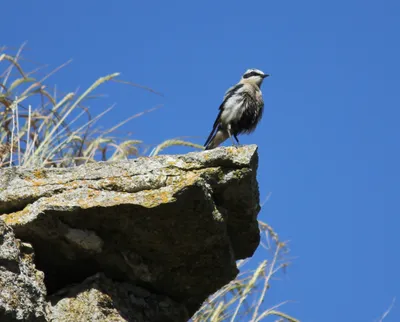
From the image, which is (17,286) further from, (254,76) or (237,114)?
Result: (254,76)

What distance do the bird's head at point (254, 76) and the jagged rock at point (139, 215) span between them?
6.13m

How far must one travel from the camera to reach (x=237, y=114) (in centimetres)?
895

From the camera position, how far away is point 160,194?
3773mm

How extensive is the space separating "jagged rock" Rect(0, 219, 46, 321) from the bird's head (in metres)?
6.73

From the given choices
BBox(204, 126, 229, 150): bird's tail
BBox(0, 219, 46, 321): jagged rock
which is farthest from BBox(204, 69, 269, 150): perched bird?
BBox(0, 219, 46, 321): jagged rock

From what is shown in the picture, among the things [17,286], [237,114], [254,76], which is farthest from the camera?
[254,76]

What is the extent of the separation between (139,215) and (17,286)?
67 centimetres

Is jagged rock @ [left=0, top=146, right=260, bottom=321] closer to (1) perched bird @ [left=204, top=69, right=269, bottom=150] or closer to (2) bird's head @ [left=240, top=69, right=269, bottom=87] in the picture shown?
(1) perched bird @ [left=204, top=69, right=269, bottom=150]

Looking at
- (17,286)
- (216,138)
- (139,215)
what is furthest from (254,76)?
(17,286)

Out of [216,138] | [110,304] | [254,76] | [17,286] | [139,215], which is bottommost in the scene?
[17,286]

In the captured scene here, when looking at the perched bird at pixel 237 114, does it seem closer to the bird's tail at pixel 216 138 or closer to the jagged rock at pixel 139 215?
the bird's tail at pixel 216 138

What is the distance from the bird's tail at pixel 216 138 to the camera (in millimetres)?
9227

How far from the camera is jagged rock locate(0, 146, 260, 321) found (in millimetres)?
3789

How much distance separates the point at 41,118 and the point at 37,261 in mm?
2415
